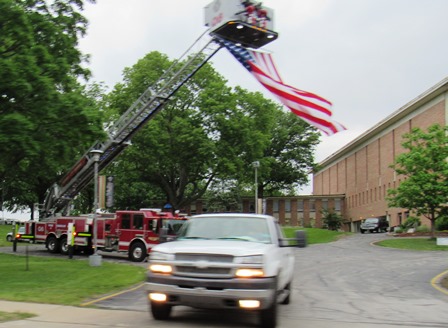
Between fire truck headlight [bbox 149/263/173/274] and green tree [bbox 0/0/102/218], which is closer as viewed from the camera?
fire truck headlight [bbox 149/263/173/274]

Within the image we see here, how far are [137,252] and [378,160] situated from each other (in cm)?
4842

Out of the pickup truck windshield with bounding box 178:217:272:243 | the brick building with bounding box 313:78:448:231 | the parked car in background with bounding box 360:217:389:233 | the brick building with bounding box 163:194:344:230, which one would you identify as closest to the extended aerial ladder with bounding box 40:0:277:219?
the pickup truck windshield with bounding box 178:217:272:243

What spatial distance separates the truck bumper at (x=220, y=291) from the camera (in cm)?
699

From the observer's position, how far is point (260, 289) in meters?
7.03

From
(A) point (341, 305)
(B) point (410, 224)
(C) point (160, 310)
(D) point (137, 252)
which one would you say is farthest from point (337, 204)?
(C) point (160, 310)

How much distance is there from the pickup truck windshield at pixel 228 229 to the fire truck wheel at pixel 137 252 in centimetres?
1571

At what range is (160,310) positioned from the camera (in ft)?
26.1

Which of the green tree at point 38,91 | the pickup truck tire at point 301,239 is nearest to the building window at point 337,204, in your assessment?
the green tree at point 38,91

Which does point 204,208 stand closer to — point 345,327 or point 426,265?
point 426,265

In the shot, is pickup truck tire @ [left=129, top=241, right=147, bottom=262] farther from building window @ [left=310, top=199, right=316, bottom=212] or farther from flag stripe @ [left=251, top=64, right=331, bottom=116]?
building window @ [left=310, top=199, right=316, bottom=212]

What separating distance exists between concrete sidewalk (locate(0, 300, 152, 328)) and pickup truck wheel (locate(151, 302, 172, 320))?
0.17m

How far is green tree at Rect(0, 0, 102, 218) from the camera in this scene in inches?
532

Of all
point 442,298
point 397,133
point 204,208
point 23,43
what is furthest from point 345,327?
point 204,208

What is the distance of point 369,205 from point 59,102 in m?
59.3
